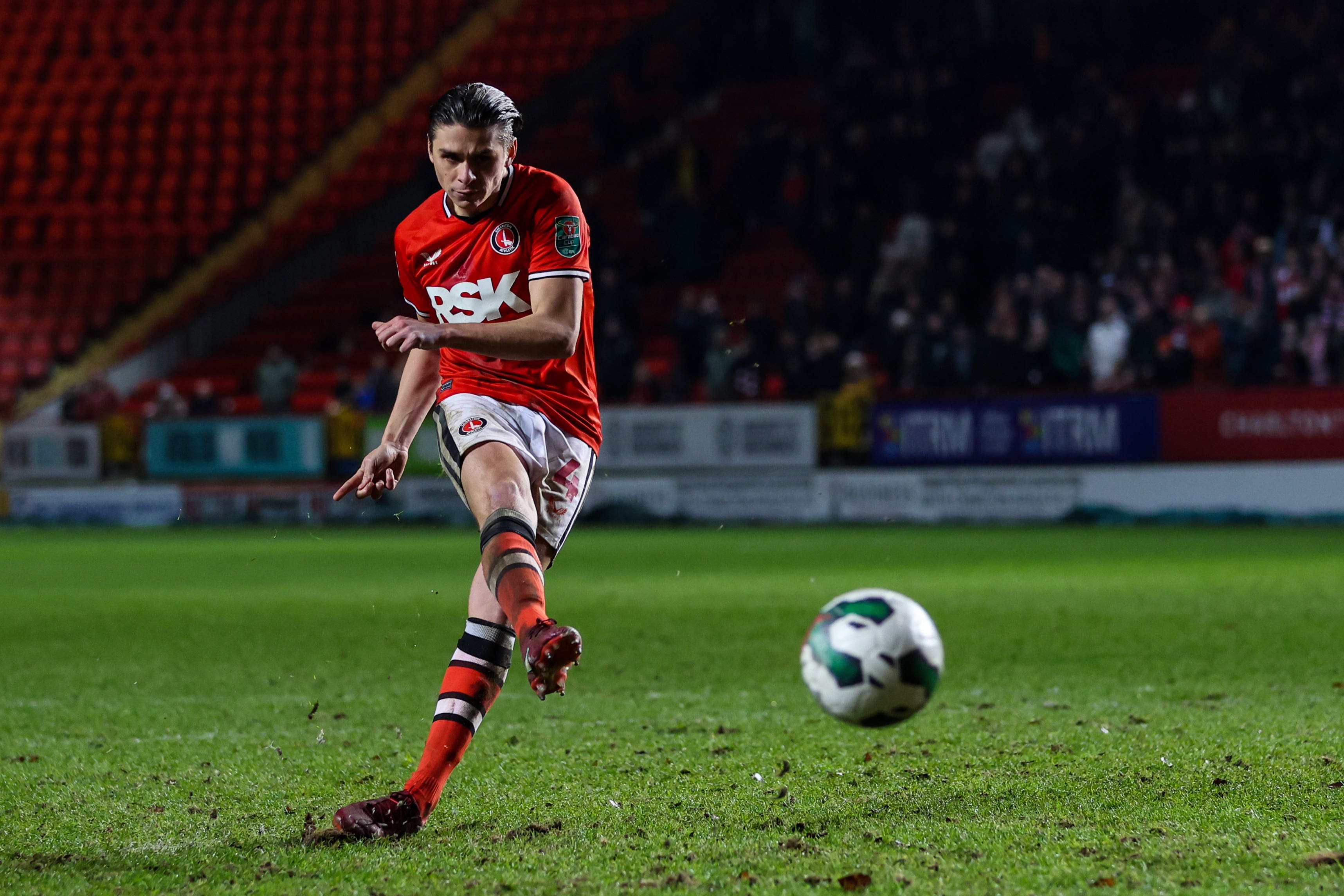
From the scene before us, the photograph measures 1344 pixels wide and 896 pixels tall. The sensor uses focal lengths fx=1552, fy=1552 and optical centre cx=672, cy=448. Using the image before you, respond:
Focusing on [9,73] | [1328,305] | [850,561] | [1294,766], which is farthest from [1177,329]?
[9,73]

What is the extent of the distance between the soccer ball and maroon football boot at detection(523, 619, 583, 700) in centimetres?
82

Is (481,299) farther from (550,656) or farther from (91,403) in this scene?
(91,403)

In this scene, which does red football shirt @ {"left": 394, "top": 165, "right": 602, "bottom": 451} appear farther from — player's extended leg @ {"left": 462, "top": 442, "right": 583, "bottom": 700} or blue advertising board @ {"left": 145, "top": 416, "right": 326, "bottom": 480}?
blue advertising board @ {"left": 145, "top": 416, "right": 326, "bottom": 480}

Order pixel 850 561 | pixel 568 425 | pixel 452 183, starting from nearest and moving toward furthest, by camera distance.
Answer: pixel 452 183 → pixel 568 425 → pixel 850 561

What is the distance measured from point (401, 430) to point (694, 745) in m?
1.61

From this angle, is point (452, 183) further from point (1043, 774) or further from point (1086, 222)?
Answer: point (1086, 222)

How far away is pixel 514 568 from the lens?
3.88 m

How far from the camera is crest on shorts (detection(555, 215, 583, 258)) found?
166 inches

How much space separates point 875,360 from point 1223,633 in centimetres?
1185

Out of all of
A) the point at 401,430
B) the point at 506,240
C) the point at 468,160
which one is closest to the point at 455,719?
the point at 401,430

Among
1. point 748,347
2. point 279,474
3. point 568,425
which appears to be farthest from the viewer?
point 279,474

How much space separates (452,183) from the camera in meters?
4.18

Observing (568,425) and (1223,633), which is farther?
(1223,633)

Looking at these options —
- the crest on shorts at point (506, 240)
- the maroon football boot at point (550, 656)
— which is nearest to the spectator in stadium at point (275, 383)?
the crest on shorts at point (506, 240)
